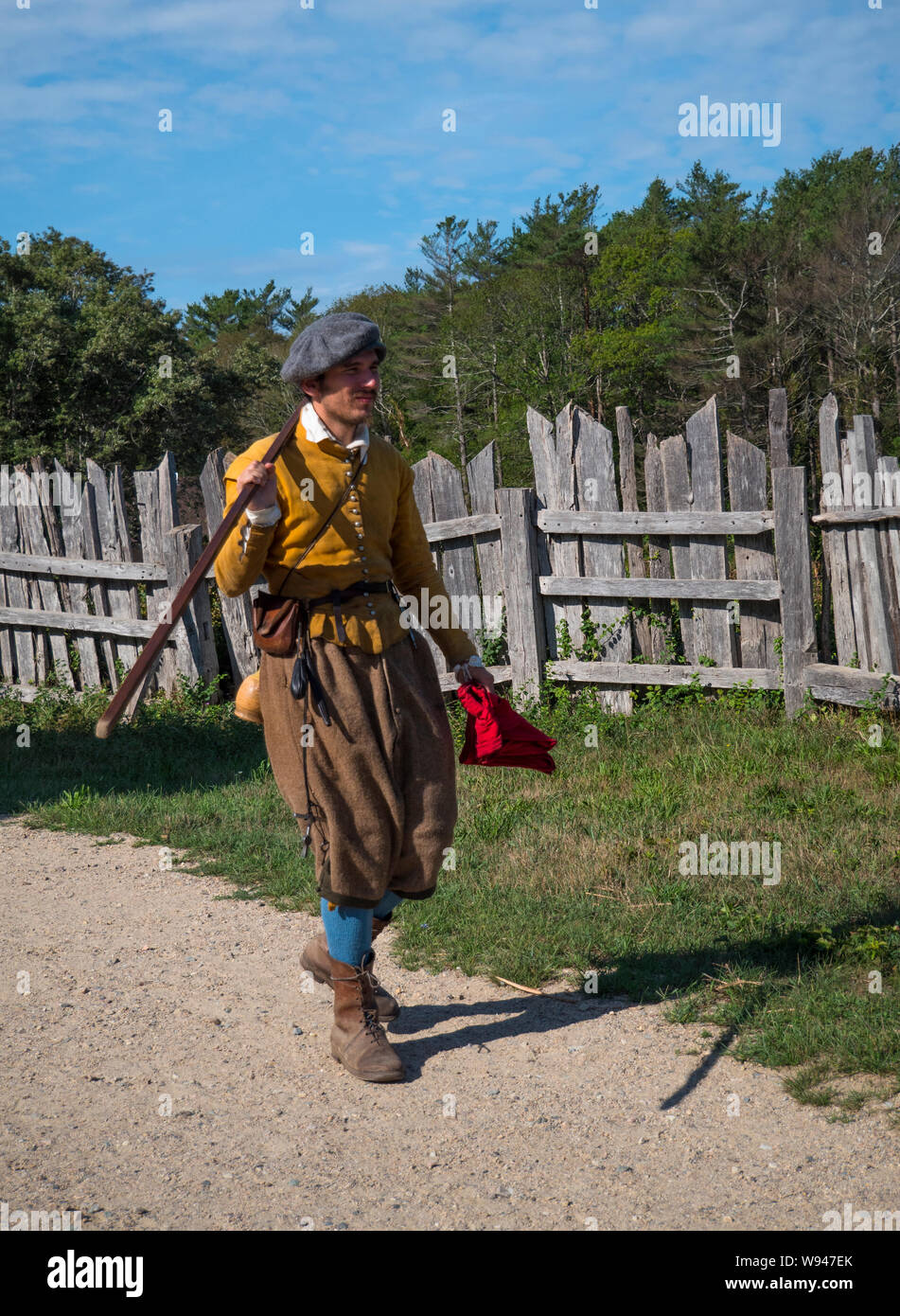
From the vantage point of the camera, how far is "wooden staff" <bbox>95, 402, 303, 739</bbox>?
258cm

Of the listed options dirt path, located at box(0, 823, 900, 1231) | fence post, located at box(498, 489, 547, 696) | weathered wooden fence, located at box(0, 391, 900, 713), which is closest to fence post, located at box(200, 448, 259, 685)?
weathered wooden fence, located at box(0, 391, 900, 713)

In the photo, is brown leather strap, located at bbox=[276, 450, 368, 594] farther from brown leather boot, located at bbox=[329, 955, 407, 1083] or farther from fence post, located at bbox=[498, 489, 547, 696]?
fence post, located at bbox=[498, 489, 547, 696]

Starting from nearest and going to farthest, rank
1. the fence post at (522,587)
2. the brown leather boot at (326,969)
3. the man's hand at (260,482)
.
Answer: the man's hand at (260,482) → the brown leather boot at (326,969) → the fence post at (522,587)

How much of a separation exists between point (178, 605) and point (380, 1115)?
163 centimetres

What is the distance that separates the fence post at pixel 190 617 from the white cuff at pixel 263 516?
5.31 meters

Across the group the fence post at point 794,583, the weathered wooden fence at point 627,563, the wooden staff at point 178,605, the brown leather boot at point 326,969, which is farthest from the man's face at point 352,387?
the fence post at point 794,583

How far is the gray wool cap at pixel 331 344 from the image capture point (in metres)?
3.32

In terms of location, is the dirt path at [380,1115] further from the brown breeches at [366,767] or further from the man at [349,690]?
the brown breeches at [366,767]

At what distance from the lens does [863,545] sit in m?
6.60

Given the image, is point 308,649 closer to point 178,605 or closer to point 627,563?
point 178,605

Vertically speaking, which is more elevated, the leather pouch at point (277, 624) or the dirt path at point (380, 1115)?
the leather pouch at point (277, 624)

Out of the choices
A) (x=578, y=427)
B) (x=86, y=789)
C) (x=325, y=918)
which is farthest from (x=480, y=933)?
(x=578, y=427)

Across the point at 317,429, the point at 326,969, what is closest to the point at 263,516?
the point at 317,429

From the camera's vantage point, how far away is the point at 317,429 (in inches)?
136
